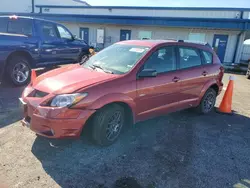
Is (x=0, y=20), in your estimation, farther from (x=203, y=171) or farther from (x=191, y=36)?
(x=191, y=36)

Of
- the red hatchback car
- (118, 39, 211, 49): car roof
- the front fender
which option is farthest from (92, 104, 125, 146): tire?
(118, 39, 211, 49): car roof

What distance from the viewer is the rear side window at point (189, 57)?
4.54 meters

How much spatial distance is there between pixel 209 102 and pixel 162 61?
2.17 metres

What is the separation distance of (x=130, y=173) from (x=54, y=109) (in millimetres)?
1352

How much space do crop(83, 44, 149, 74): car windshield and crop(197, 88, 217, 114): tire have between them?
2268 mm

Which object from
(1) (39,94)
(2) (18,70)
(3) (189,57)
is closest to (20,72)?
(2) (18,70)

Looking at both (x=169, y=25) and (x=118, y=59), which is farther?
(x=169, y=25)

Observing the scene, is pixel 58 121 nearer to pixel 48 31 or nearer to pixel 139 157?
pixel 139 157

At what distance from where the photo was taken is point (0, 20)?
22.3 ft

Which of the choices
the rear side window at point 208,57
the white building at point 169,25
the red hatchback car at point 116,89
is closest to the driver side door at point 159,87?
the red hatchback car at point 116,89

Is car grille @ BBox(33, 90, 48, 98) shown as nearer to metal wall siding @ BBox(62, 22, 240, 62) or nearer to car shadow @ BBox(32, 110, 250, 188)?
car shadow @ BBox(32, 110, 250, 188)

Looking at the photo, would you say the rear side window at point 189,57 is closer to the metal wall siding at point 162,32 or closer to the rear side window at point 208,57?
the rear side window at point 208,57

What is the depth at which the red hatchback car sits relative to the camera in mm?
3033

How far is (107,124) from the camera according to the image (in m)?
3.37
